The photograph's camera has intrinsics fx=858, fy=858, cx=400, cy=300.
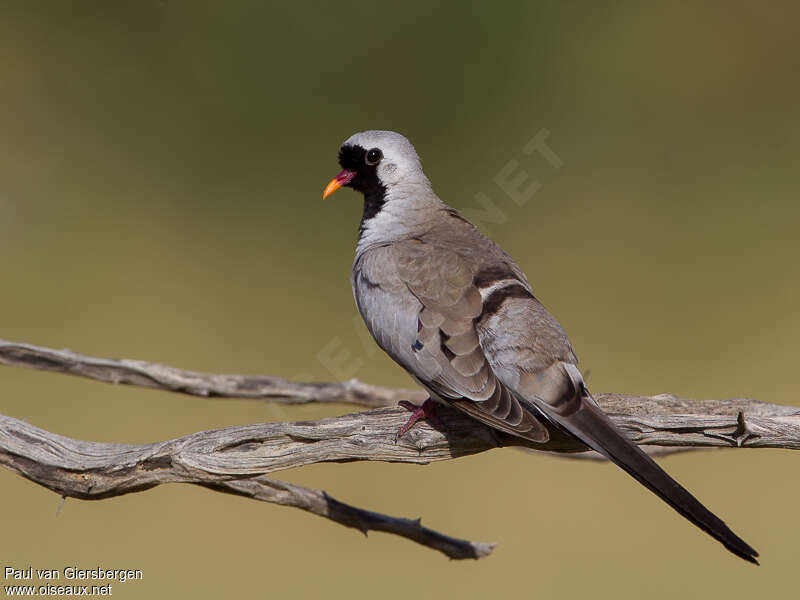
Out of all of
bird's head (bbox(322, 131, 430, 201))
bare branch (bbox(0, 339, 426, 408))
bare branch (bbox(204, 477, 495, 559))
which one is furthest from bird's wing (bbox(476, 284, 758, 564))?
bare branch (bbox(0, 339, 426, 408))

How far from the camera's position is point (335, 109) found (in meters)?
5.77

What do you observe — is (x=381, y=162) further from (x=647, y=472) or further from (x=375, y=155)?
(x=647, y=472)

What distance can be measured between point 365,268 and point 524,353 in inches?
24.1

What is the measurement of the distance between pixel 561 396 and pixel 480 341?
0.27m

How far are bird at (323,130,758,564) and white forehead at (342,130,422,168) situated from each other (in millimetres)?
261

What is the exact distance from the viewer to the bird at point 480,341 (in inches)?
82.2

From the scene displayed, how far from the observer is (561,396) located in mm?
2223

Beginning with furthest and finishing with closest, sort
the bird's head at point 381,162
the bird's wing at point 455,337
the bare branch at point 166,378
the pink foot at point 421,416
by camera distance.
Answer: the bird's head at point 381,162
the bare branch at point 166,378
the pink foot at point 421,416
the bird's wing at point 455,337

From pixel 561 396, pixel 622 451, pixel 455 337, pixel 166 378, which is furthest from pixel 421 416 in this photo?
pixel 166 378

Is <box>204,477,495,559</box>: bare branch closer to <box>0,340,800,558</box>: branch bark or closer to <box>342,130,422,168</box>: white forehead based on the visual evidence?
<box>0,340,800,558</box>: branch bark

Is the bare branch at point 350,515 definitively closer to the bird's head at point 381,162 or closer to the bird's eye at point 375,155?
the bird's head at point 381,162

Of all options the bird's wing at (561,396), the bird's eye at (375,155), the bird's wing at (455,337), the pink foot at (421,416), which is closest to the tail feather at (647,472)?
the bird's wing at (561,396)

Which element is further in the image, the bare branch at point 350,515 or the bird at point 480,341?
the bare branch at point 350,515

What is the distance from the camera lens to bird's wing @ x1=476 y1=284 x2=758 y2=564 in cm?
198
